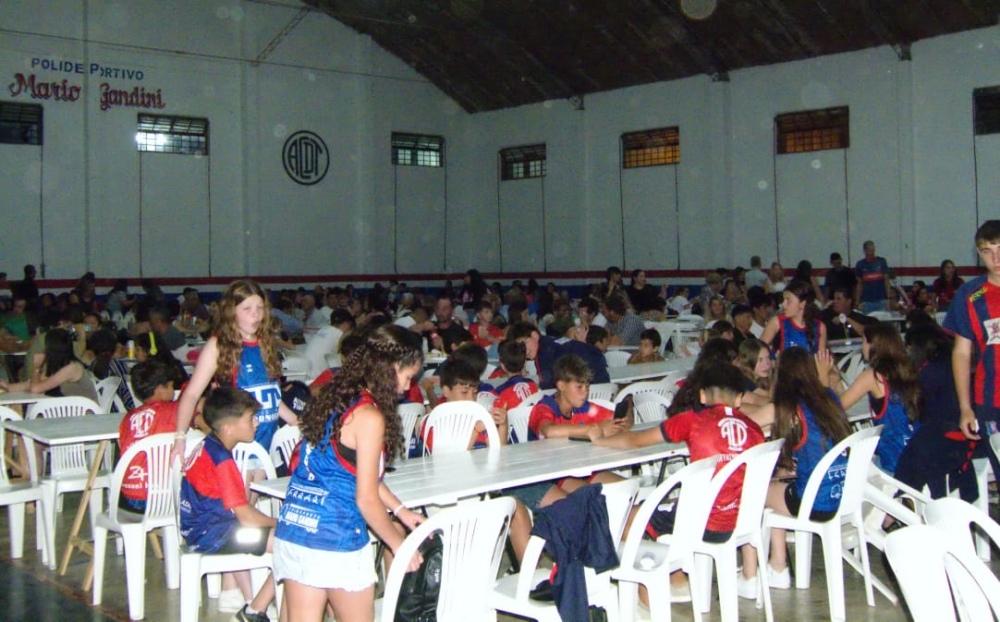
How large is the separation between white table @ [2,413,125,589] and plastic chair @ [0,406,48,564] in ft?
0.39

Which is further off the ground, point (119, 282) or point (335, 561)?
point (119, 282)

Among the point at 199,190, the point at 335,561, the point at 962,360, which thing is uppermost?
the point at 199,190

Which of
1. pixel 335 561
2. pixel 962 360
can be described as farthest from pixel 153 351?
pixel 962 360

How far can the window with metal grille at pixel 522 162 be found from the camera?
20719 mm

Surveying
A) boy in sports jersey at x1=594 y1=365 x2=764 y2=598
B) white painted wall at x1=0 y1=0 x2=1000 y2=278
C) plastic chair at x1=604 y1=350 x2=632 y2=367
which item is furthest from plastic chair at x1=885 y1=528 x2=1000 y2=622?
white painted wall at x1=0 y1=0 x2=1000 y2=278

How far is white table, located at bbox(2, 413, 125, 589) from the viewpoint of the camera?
17.3ft

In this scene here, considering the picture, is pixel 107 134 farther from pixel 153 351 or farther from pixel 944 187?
pixel 944 187

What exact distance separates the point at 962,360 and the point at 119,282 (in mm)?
14304

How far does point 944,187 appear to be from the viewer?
14992 millimetres

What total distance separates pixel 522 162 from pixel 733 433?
1713 cm

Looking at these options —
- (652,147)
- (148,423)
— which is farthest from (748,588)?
(652,147)

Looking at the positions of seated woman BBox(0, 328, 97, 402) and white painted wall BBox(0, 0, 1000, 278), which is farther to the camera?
white painted wall BBox(0, 0, 1000, 278)

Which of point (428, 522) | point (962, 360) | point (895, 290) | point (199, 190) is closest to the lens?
point (428, 522)

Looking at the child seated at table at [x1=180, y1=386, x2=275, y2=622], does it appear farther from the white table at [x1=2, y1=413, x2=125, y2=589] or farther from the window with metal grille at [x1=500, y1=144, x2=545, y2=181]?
the window with metal grille at [x1=500, y1=144, x2=545, y2=181]
